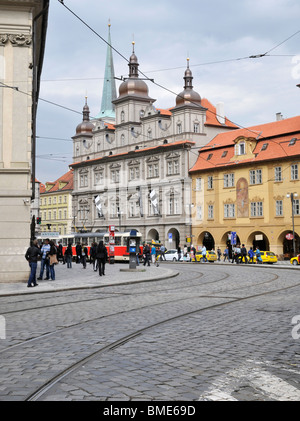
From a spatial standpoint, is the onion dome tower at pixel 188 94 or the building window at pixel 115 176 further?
the building window at pixel 115 176

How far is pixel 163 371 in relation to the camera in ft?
19.9

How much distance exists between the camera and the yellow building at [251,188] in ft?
175

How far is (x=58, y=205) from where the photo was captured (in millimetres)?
97375

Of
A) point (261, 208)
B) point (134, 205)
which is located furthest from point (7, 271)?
→ point (134, 205)

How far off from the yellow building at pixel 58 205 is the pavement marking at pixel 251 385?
85590mm

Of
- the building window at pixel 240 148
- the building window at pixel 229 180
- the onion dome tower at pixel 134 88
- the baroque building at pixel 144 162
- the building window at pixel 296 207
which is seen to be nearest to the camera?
the building window at pixel 296 207

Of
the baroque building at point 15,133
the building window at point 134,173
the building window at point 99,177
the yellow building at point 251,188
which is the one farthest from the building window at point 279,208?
the baroque building at point 15,133

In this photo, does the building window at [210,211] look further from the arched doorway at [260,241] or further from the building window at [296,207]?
the building window at [296,207]

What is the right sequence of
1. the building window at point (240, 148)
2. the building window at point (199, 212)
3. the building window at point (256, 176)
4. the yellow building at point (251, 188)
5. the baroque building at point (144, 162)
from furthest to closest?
the baroque building at point (144, 162) < the building window at point (199, 212) < the building window at point (240, 148) < the building window at point (256, 176) < the yellow building at point (251, 188)

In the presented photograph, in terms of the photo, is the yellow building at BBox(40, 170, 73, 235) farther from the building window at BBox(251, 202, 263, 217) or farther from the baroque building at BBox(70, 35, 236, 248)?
the building window at BBox(251, 202, 263, 217)

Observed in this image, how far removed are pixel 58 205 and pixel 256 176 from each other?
161ft

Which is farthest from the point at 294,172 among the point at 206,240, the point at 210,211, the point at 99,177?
the point at 99,177

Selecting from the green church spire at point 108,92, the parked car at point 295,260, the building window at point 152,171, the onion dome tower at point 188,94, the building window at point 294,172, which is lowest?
the parked car at point 295,260

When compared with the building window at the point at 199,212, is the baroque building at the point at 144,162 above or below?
above
